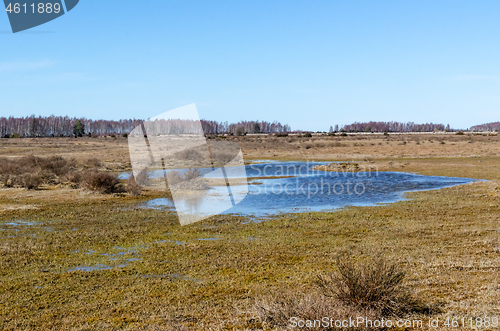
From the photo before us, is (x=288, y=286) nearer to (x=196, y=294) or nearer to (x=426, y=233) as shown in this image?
(x=196, y=294)

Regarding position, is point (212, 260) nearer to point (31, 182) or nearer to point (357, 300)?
point (357, 300)

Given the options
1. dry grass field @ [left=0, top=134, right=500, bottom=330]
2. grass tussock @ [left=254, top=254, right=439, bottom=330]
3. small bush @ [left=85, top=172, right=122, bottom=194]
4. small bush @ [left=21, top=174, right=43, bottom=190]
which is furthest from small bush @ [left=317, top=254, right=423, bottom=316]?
small bush @ [left=21, top=174, right=43, bottom=190]

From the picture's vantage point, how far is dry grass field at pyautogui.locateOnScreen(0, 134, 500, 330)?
6.50 metres

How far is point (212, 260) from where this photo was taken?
9.64 meters

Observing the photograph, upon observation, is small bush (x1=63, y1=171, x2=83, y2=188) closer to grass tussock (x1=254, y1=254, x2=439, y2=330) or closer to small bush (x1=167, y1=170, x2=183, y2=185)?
small bush (x1=167, y1=170, x2=183, y2=185)

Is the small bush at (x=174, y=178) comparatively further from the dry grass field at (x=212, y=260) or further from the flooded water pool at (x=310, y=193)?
the dry grass field at (x=212, y=260)

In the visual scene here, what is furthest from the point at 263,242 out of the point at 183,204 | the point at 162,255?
the point at 183,204

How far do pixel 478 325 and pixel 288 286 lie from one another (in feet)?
10.6

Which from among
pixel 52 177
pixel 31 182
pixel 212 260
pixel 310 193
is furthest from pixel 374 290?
pixel 52 177

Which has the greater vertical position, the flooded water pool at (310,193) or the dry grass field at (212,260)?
the dry grass field at (212,260)

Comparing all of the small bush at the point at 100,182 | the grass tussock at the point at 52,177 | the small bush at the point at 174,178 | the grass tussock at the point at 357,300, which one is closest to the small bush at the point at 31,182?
the grass tussock at the point at 52,177

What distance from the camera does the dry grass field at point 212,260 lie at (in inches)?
256

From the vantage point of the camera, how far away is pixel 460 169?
109 feet

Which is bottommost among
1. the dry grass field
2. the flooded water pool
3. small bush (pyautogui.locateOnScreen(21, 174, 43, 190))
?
the flooded water pool
